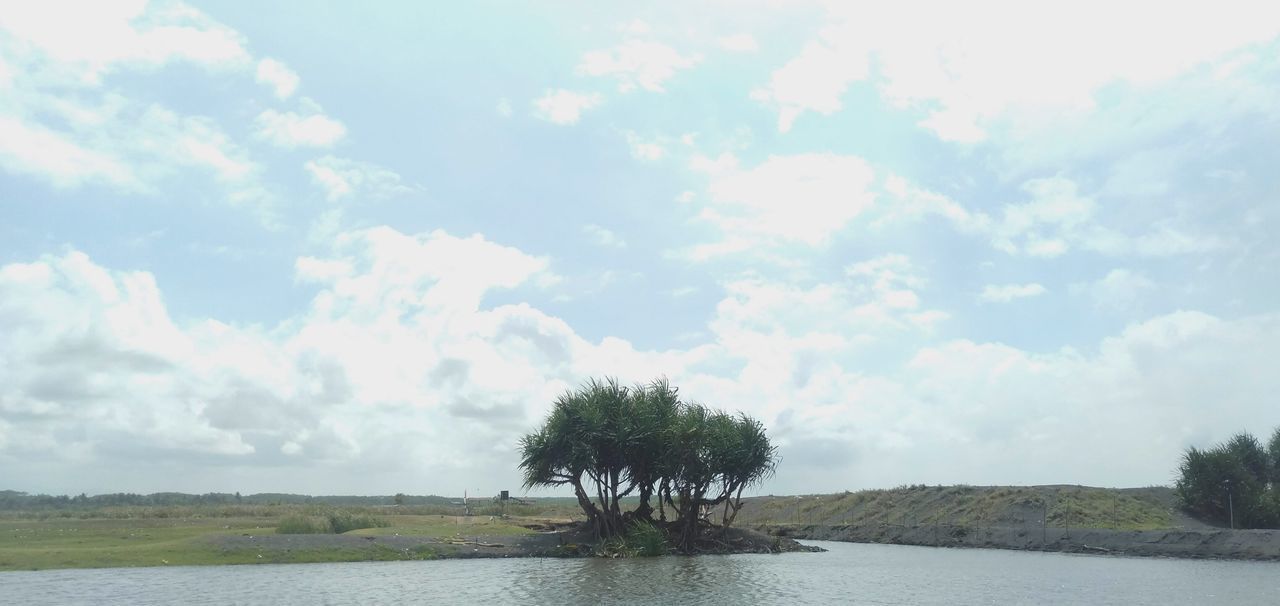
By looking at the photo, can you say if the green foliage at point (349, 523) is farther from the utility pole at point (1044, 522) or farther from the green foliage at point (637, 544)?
the utility pole at point (1044, 522)

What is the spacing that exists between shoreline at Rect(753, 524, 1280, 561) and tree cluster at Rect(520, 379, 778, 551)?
9.33 m

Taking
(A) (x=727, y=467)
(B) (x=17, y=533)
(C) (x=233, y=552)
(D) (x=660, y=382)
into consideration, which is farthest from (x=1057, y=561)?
(B) (x=17, y=533)

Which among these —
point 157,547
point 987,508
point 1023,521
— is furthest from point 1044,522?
point 157,547

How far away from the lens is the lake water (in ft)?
107

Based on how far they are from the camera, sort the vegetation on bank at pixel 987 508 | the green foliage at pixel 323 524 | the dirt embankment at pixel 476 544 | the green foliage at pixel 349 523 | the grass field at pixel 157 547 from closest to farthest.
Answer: the grass field at pixel 157 547, the dirt embankment at pixel 476 544, the green foliage at pixel 323 524, the green foliage at pixel 349 523, the vegetation on bank at pixel 987 508

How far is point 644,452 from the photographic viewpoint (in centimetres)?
5794

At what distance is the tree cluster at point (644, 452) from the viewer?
55875 millimetres

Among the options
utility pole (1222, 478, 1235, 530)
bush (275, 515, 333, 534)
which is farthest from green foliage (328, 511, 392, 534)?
utility pole (1222, 478, 1235, 530)

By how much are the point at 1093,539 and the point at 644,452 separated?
29.1 metres

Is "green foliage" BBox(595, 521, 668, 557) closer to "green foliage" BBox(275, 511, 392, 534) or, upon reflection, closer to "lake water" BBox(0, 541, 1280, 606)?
"lake water" BBox(0, 541, 1280, 606)

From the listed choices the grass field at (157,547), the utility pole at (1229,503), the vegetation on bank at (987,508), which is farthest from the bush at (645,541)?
the utility pole at (1229,503)

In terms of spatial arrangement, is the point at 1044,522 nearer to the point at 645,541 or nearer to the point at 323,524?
the point at 645,541

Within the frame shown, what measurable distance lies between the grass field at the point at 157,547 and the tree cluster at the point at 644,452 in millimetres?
6151

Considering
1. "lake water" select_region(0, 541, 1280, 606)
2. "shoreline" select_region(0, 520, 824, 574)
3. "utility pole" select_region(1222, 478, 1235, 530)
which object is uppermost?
"utility pole" select_region(1222, 478, 1235, 530)
